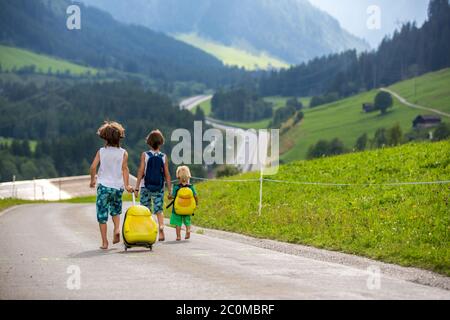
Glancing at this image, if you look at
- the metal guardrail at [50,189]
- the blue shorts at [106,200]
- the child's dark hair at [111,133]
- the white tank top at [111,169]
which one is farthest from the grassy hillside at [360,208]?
the metal guardrail at [50,189]

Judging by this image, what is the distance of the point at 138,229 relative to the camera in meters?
16.3

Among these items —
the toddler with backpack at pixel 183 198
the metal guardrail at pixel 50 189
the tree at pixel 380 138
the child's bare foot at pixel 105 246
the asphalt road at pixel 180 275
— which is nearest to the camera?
the asphalt road at pixel 180 275

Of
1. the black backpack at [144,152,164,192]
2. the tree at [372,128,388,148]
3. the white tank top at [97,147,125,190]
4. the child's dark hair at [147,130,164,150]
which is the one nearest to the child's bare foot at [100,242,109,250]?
the white tank top at [97,147,125,190]

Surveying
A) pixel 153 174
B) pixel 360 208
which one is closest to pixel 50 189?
pixel 360 208

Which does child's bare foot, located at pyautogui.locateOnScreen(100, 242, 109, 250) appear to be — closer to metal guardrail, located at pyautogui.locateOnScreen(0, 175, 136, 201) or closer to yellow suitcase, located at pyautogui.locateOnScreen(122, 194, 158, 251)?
yellow suitcase, located at pyautogui.locateOnScreen(122, 194, 158, 251)

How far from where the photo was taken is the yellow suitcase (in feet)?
53.3

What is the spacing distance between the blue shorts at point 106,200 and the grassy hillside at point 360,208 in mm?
4875

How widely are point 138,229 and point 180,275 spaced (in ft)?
13.9

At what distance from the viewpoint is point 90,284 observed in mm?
11219

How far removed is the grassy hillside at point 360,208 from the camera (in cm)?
1661

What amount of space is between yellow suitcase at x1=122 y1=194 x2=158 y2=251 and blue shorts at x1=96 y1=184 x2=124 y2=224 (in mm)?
593

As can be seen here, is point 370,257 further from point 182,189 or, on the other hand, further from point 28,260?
point 28,260

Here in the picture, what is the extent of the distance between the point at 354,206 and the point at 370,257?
657 centimetres

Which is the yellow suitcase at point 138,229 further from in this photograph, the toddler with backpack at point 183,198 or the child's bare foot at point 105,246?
the toddler with backpack at point 183,198
